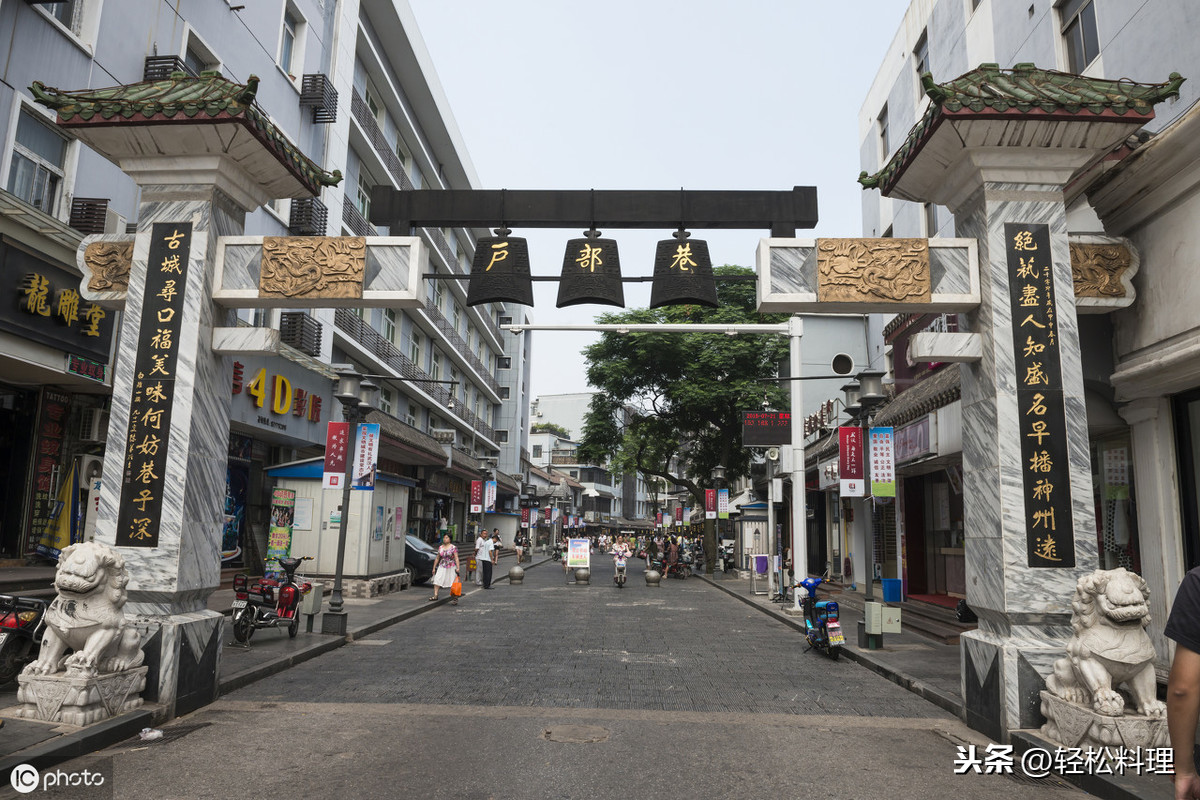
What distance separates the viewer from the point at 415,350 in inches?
1266

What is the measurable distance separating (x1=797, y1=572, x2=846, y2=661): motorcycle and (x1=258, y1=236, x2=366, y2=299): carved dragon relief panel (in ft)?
27.1

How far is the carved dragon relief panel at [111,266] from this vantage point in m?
8.05

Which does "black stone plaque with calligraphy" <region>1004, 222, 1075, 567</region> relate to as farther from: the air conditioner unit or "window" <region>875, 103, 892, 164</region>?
"window" <region>875, 103, 892, 164</region>

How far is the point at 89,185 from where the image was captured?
12367 mm

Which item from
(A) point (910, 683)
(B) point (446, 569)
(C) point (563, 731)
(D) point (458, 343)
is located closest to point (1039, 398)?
(A) point (910, 683)

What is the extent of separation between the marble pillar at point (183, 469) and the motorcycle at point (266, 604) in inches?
124

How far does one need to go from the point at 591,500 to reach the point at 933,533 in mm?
74701

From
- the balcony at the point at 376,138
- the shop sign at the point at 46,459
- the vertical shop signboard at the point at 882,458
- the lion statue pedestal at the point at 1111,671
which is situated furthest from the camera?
the balcony at the point at 376,138

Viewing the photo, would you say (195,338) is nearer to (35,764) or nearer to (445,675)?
(35,764)

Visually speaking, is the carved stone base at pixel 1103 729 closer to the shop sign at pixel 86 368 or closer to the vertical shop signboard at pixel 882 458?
the vertical shop signboard at pixel 882 458

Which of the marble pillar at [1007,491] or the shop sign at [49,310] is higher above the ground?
the shop sign at [49,310]

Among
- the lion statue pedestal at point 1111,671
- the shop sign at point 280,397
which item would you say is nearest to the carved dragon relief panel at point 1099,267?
the lion statue pedestal at point 1111,671

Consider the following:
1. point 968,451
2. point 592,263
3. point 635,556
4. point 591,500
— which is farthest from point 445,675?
point 591,500

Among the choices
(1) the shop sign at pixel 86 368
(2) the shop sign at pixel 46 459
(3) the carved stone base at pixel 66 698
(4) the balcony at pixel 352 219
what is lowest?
(3) the carved stone base at pixel 66 698
